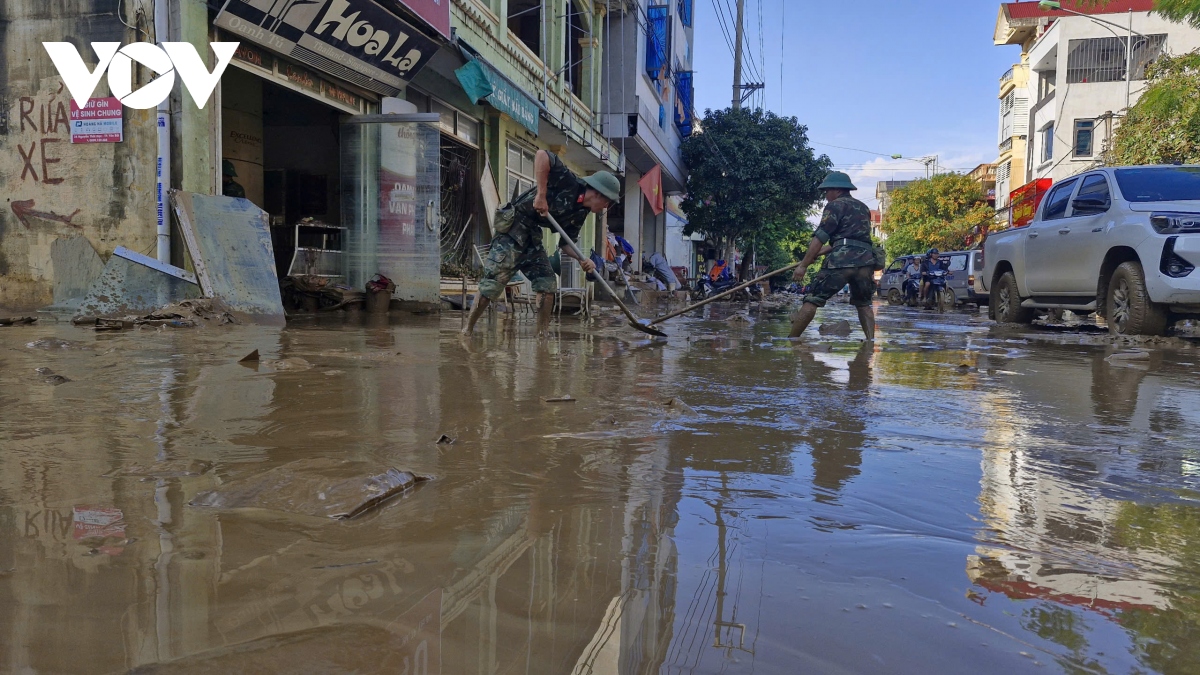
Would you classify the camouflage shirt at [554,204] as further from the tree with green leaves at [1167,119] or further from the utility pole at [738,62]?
the utility pole at [738,62]

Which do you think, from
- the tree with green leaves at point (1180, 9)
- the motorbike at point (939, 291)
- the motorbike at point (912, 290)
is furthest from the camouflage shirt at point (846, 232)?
the motorbike at point (912, 290)

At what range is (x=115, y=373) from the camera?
3.99 metres

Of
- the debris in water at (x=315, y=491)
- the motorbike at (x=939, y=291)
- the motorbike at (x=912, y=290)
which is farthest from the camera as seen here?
the motorbike at (x=912, y=290)

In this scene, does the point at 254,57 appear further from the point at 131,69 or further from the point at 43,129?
the point at 43,129

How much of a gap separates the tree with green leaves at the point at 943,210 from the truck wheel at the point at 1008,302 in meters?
31.2

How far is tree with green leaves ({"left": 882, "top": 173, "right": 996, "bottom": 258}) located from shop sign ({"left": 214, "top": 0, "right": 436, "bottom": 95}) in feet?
114

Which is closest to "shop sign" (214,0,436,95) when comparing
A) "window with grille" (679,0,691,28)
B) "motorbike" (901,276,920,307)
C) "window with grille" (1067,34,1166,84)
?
"motorbike" (901,276,920,307)

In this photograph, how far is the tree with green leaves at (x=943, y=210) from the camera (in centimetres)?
4088

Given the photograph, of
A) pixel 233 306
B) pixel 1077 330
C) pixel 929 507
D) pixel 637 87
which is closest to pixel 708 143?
pixel 637 87

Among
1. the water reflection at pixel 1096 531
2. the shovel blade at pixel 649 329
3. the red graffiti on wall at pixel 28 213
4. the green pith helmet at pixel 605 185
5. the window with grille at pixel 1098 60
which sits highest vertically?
the window with grille at pixel 1098 60

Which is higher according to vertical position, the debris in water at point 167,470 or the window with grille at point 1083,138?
the window with grille at point 1083,138

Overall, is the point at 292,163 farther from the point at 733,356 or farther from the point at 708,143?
the point at 708,143

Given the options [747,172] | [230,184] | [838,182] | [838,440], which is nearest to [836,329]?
[838,182]

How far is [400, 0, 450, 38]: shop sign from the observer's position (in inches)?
400
